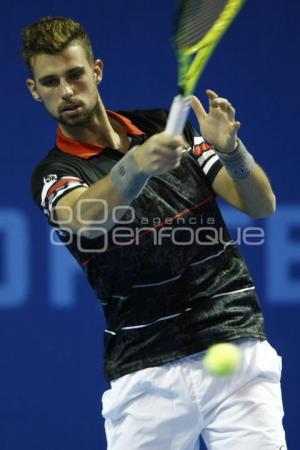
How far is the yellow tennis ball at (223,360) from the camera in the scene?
9.54ft

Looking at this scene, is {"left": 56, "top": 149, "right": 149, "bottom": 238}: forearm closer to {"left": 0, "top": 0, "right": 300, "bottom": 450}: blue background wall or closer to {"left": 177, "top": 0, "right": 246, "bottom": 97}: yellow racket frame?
{"left": 177, "top": 0, "right": 246, "bottom": 97}: yellow racket frame

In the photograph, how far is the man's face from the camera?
320 centimetres

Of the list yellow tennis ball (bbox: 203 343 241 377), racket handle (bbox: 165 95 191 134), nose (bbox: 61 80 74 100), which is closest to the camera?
racket handle (bbox: 165 95 191 134)

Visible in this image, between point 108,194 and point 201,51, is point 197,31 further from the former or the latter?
point 108,194

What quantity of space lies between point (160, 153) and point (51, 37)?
916 mm

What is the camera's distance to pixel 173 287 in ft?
10.3

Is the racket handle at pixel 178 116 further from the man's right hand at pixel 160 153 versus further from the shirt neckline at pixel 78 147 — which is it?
the shirt neckline at pixel 78 147

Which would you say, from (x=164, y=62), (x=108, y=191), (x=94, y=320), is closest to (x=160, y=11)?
(x=164, y=62)

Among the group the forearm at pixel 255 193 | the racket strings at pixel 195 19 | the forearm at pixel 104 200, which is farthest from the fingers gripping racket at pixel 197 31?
the forearm at pixel 255 193

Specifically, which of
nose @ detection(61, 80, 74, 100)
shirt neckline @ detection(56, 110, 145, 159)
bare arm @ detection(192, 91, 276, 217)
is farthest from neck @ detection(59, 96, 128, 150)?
bare arm @ detection(192, 91, 276, 217)

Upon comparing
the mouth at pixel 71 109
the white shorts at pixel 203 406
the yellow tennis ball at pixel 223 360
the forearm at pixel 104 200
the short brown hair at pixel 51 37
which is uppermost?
the short brown hair at pixel 51 37

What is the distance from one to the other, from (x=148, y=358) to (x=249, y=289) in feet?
1.26

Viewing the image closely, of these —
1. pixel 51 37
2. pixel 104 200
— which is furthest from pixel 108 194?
pixel 51 37

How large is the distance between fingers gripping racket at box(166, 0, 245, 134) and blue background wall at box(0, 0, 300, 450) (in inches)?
69.2
